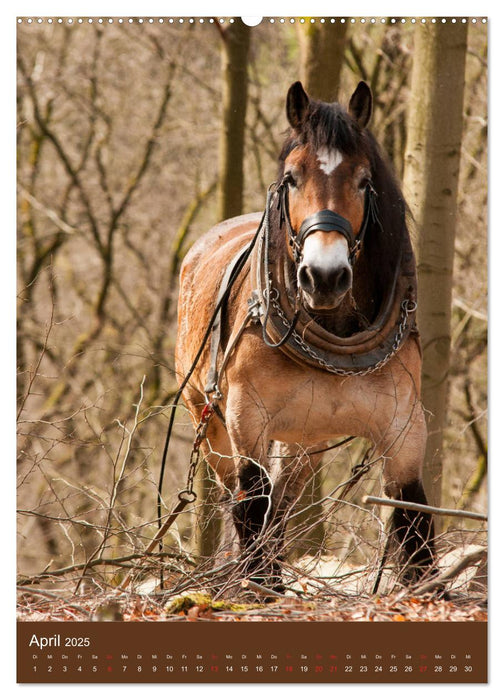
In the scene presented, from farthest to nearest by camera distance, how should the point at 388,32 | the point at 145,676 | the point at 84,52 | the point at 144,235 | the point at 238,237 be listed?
1. the point at 144,235
2. the point at 84,52
3. the point at 388,32
4. the point at 238,237
5. the point at 145,676

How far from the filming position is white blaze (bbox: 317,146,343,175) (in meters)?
4.32

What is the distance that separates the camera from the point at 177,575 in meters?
4.75

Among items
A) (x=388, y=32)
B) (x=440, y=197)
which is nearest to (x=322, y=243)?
(x=440, y=197)

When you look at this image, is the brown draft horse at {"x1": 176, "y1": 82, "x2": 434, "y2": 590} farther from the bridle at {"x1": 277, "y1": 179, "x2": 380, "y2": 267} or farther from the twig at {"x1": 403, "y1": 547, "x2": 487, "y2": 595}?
the twig at {"x1": 403, "y1": 547, "x2": 487, "y2": 595}

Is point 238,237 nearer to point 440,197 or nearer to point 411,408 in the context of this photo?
point 440,197

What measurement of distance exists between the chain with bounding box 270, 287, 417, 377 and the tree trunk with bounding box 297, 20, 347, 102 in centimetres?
261

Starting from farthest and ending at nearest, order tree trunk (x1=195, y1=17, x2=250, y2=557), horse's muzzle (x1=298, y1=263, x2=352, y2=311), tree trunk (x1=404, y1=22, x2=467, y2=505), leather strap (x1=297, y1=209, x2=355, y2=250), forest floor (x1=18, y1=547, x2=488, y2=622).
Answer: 1. tree trunk (x1=195, y1=17, x2=250, y2=557)
2. tree trunk (x1=404, y1=22, x2=467, y2=505)
3. leather strap (x1=297, y1=209, x2=355, y2=250)
4. horse's muzzle (x1=298, y1=263, x2=352, y2=311)
5. forest floor (x1=18, y1=547, x2=488, y2=622)

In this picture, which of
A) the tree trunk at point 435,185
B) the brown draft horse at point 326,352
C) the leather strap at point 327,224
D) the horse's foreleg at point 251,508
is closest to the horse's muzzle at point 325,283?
the leather strap at point 327,224

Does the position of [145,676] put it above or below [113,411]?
below

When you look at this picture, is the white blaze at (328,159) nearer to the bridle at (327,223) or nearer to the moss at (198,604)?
the bridle at (327,223)

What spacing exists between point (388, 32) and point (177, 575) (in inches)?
268

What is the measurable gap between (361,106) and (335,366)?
4.00 ft

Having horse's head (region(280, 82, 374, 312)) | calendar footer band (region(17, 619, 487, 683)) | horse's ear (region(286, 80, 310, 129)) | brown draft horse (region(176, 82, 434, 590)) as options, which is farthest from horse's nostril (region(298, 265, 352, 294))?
calendar footer band (region(17, 619, 487, 683))

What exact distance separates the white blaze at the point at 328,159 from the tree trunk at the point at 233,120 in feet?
12.3
